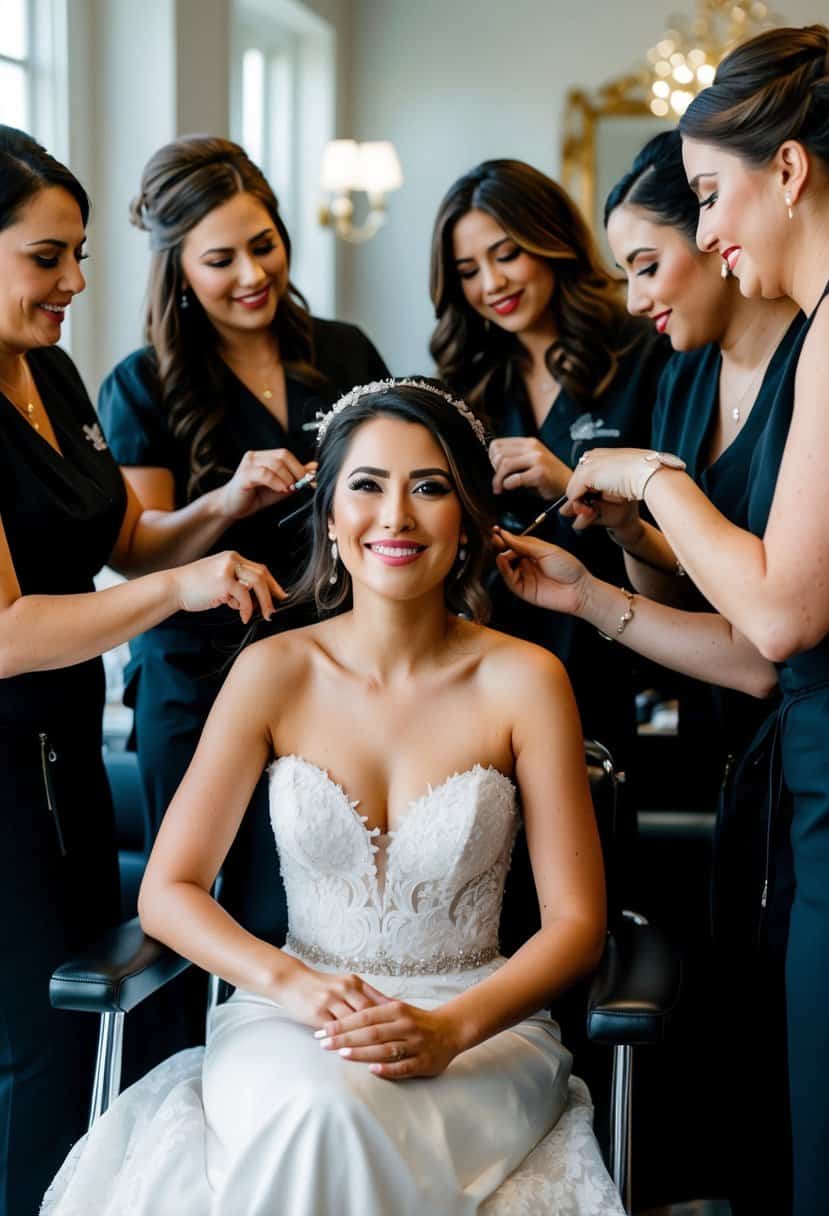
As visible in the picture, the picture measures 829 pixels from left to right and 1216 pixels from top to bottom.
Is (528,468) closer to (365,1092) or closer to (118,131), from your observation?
(365,1092)

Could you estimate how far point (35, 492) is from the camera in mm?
2018

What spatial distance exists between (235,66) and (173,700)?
400cm

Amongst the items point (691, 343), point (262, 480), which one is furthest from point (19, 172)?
point (691, 343)

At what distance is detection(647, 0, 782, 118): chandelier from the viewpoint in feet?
20.2

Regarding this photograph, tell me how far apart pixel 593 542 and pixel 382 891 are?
0.90m

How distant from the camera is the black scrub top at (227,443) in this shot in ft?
8.30

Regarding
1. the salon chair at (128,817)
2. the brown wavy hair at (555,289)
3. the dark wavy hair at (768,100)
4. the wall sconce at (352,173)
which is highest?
A: the wall sconce at (352,173)

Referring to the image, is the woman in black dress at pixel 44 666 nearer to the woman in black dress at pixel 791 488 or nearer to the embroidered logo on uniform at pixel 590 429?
the woman in black dress at pixel 791 488

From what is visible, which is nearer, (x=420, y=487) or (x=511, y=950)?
(x=420, y=487)

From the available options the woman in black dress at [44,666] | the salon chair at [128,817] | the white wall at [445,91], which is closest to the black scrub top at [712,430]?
the woman in black dress at [44,666]

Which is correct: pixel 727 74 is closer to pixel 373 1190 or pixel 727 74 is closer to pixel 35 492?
pixel 35 492

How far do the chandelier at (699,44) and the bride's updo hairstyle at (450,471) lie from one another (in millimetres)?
4520

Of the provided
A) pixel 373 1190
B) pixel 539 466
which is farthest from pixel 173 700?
pixel 373 1190

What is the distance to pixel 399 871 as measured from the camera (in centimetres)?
191
